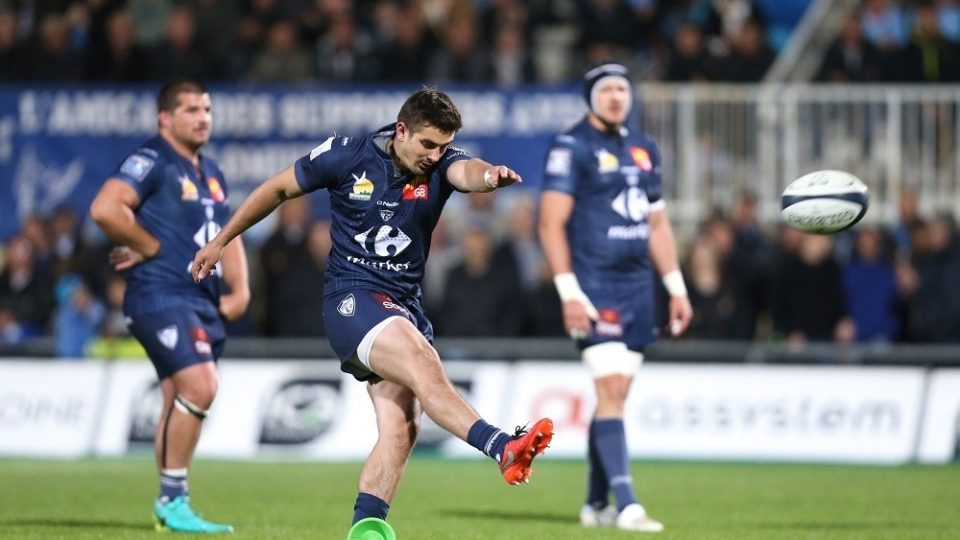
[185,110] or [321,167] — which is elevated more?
[185,110]

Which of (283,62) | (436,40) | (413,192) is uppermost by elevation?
(436,40)

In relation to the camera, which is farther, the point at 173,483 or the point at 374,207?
the point at 173,483

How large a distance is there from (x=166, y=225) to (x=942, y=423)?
29.5 ft

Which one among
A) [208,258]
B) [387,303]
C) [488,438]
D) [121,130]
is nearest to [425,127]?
[387,303]

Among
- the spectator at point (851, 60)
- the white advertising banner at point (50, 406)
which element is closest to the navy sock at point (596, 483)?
the white advertising banner at point (50, 406)

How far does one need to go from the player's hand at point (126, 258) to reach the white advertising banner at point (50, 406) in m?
6.82

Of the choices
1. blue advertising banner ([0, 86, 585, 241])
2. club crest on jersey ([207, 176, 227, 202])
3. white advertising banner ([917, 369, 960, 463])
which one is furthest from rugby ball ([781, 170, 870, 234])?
blue advertising banner ([0, 86, 585, 241])

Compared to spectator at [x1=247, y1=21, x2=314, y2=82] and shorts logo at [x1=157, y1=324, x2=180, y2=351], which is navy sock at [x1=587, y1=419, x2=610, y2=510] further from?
spectator at [x1=247, y1=21, x2=314, y2=82]

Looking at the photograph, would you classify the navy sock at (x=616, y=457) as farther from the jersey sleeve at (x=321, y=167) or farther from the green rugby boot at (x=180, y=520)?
the jersey sleeve at (x=321, y=167)

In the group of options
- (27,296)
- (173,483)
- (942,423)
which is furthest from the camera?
(27,296)

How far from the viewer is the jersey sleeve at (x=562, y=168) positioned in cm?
1161

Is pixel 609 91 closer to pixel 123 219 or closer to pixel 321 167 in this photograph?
pixel 123 219

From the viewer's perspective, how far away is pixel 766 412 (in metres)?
17.1

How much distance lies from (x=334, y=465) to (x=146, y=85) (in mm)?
5396
